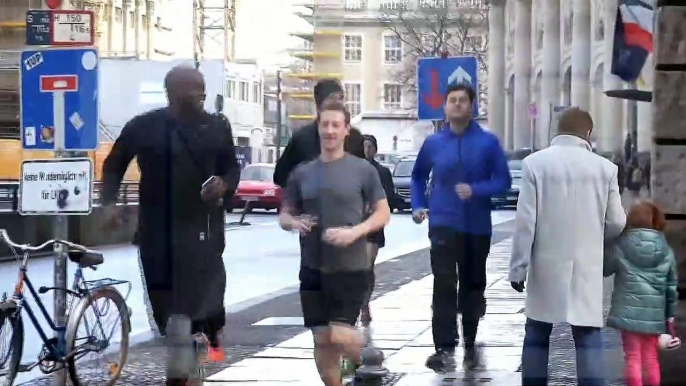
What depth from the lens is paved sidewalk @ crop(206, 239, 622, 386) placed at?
8548mm

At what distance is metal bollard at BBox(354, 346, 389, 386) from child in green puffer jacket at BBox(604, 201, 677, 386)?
1.28 metres

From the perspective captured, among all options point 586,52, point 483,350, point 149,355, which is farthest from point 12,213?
point 586,52

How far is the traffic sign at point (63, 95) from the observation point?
824 centimetres

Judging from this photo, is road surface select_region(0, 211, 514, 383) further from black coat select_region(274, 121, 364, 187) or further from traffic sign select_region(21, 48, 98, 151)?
black coat select_region(274, 121, 364, 187)

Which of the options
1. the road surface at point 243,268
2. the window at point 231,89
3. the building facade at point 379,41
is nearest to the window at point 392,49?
the building facade at point 379,41

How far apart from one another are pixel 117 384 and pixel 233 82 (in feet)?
94.4

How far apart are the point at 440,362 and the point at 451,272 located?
62 centimetres

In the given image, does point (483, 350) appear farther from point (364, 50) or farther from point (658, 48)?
point (364, 50)

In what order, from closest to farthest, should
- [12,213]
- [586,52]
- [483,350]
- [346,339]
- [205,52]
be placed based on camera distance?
[346,339] → [483,350] → [12,213] → [205,52] → [586,52]

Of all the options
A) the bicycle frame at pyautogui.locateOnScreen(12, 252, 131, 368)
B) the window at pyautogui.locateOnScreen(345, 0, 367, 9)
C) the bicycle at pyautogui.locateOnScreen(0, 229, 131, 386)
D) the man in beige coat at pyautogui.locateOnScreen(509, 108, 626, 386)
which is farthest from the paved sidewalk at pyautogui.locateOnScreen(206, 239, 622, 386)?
→ the window at pyautogui.locateOnScreen(345, 0, 367, 9)

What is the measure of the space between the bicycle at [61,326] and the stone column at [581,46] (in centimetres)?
2722

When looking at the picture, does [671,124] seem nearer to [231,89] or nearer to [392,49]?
[392,49]

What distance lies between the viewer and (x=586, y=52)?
36.1 m

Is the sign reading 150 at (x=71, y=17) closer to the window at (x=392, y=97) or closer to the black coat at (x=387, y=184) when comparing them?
the black coat at (x=387, y=184)
